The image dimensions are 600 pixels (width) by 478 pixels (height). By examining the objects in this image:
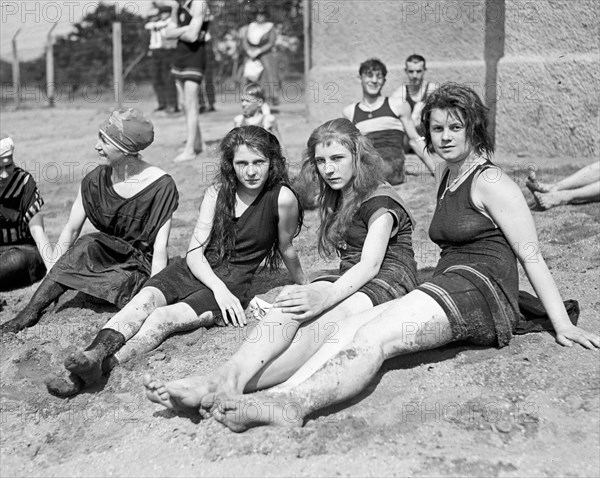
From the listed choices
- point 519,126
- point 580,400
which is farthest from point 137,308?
point 519,126

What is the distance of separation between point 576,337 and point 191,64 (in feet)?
20.6

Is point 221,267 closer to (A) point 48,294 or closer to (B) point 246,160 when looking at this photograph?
(B) point 246,160

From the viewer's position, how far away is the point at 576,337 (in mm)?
3740

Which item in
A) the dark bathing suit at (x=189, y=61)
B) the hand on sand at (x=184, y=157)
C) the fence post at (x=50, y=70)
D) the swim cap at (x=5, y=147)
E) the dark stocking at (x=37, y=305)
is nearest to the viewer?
the dark stocking at (x=37, y=305)

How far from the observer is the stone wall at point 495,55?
24.2 ft

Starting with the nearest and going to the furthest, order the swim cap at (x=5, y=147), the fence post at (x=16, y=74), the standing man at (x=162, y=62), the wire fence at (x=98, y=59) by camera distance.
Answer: the swim cap at (x=5, y=147), the standing man at (x=162, y=62), the fence post at (x=16, y=74), the wire fence at (x=98, y=59)

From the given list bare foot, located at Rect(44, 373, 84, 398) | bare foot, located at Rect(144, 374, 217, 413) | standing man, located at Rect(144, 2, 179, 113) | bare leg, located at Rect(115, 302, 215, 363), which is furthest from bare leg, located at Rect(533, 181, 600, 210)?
standing man, located at Rect(144, 2, 179, 113)

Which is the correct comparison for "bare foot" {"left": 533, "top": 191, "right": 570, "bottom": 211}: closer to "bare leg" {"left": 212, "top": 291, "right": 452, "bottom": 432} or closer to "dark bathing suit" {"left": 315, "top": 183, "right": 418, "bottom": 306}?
"dark bathing suit" {"left": 315, "top": 183, "right": 418, "bottom": 306}

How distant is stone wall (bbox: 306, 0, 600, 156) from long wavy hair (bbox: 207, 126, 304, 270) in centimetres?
386

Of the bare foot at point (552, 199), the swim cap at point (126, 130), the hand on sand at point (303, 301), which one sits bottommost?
the hand on sand at point (303, 301)

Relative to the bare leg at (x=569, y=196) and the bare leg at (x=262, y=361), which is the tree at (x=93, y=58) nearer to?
the bare leg at (x=569, y=196)

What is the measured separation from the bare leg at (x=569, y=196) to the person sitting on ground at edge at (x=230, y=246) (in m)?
2.26

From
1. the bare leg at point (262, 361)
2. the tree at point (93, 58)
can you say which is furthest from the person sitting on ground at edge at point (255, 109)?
the tree at point (93, 58)

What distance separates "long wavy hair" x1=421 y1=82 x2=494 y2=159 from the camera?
3797 mm
